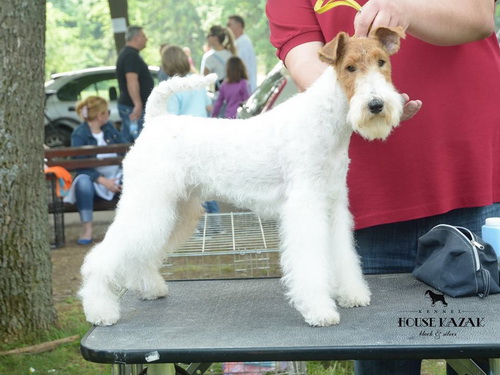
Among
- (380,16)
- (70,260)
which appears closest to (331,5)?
(380,16)

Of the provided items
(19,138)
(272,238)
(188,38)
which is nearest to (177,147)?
(272,238)

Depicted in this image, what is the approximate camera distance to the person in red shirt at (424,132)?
226 cm

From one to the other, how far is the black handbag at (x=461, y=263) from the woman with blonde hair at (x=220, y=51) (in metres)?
8.25

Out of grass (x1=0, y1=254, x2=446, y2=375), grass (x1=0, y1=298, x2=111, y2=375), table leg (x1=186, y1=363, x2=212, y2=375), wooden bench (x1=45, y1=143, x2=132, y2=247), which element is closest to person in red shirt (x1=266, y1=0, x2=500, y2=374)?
table leg (x1=186, y1=363, x2=212, y2=375)

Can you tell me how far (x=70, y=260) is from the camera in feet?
22.7

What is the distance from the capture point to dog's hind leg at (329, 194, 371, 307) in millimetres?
2211

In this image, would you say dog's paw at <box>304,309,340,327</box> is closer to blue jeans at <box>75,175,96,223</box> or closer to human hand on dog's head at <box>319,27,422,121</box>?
human hand on dog's head at <box>319,27,422,121</box>

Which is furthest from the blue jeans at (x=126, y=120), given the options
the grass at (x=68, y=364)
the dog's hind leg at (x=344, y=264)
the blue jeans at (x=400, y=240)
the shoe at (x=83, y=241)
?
the dog's hind leg at (x=344, y=264)

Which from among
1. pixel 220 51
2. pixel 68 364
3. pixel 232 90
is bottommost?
pixel 68 364

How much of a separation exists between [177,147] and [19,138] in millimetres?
2048

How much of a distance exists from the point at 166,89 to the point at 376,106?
0.79 m

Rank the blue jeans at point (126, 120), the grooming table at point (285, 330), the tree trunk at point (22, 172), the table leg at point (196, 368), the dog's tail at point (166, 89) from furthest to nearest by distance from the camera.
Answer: the blue jeans at point (126, 120), the tree trunk at point (22, 172), the table leg at point (196, 368), the dog's tail at point (166, 89), the grooming table at point (285, 330)

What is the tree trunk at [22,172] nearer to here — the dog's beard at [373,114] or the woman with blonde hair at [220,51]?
the dog's beard at [373,114]

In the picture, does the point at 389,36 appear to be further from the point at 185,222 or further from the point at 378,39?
the point at 185,222
